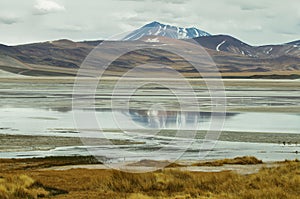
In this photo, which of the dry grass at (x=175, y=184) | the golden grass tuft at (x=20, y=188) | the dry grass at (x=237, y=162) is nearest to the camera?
the golden grass tuft at (x=20, y=188)

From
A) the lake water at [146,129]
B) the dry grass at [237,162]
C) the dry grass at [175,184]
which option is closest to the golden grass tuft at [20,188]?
the dry grass at [175,184]

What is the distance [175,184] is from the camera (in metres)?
14.1

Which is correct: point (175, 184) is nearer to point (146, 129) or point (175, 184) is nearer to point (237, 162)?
point (237, 162)

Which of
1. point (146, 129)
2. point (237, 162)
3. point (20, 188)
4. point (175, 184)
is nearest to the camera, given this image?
point (20, 188)

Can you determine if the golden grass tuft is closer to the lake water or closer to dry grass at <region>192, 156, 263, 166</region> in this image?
the lake water

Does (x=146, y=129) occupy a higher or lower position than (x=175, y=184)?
higher

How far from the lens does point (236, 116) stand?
1475 inches

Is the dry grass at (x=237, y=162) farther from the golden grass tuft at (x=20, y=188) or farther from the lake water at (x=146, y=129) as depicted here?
the golden grass tuft at (x=20, y=188)

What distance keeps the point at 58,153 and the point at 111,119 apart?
518 inches

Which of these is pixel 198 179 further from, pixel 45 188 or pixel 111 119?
pixel 111 119

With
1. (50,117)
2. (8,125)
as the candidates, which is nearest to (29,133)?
(8,125)

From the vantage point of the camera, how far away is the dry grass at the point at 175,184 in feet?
41.1

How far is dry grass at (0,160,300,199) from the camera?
12.5 m

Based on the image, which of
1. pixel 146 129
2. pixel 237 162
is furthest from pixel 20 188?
→ pixel 146 129
